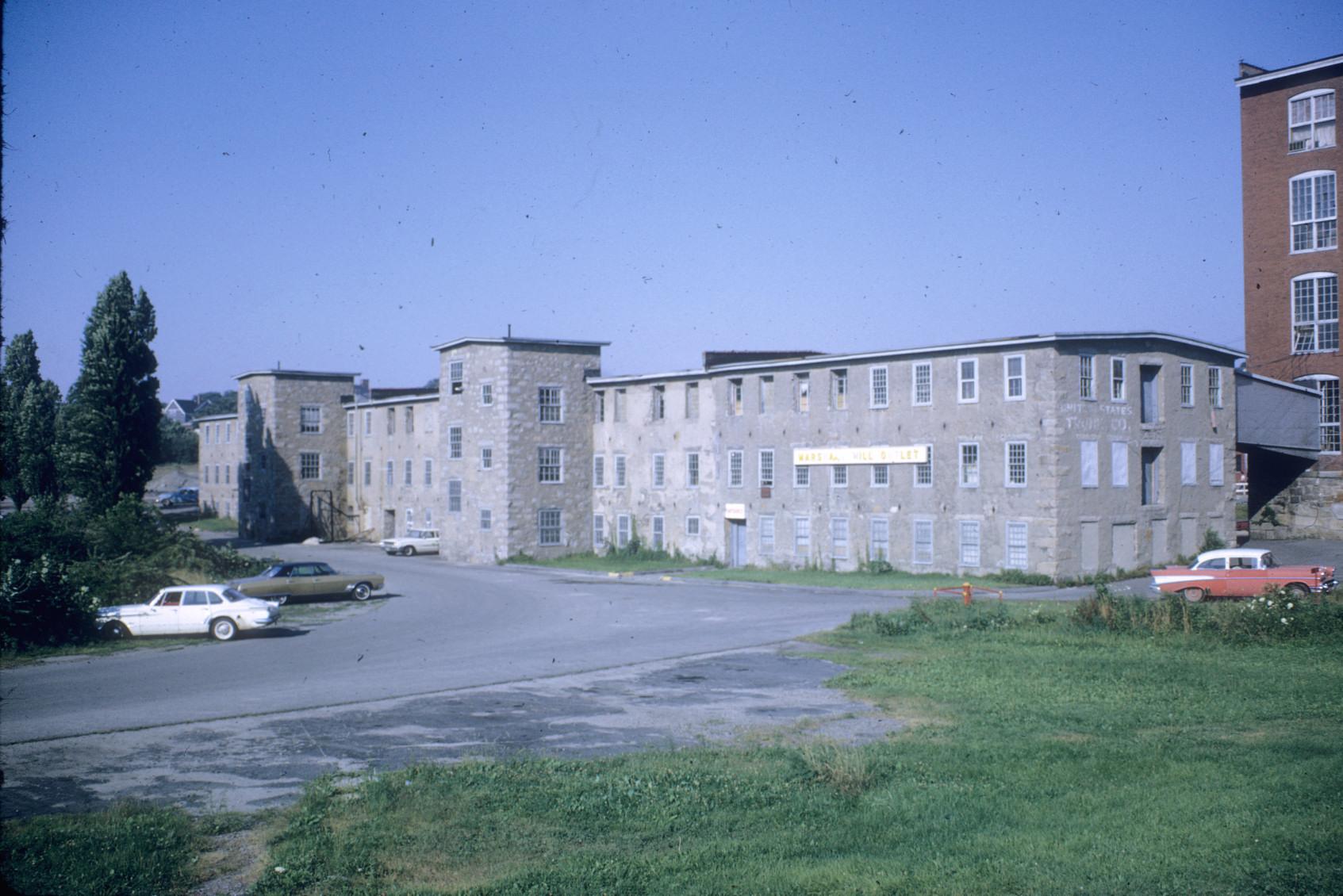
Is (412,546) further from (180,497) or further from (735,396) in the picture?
(180,497)

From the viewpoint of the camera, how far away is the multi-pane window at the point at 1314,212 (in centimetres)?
4816

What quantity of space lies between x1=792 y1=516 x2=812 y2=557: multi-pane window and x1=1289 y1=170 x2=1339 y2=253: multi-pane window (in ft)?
88.1

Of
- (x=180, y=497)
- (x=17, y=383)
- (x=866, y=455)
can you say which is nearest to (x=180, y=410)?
(x=180, y=497)

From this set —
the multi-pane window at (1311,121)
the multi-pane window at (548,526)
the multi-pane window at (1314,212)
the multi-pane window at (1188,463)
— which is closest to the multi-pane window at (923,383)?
the multi-pane window at (1188,463)

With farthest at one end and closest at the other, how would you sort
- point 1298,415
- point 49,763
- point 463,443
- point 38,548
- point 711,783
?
point 463,443
point 1298,415
point 38,548
point 49,763
point 711,783

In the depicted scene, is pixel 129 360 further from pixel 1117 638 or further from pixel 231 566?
pixel 1117 638

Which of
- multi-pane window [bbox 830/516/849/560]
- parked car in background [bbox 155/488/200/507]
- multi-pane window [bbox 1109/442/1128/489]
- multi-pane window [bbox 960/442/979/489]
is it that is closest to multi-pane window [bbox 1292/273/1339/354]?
multi-pane window [bbox 1109/442/1128/489]

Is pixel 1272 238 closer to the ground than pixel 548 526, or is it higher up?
higher up

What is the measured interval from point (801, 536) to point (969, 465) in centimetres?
910

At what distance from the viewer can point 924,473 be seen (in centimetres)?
4278

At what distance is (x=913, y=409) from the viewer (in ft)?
142

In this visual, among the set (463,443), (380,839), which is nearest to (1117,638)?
(380,839)

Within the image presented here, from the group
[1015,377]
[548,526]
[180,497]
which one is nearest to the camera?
[1015,377]

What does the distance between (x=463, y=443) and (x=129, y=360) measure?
666 inches
